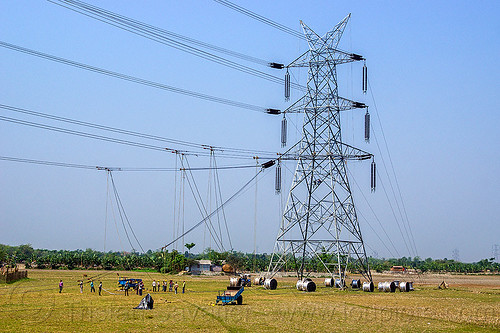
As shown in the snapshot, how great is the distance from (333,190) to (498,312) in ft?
90.8

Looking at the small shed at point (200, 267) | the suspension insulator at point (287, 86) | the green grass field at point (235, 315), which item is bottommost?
the green grass field at point (235, 315)

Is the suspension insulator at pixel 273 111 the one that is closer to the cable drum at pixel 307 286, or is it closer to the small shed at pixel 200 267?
the cable drum at pixel 307 286

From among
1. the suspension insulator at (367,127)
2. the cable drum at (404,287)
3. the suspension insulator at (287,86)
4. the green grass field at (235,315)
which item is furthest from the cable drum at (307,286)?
the suspension insulator at (287,86)

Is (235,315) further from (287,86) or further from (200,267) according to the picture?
(200,267)

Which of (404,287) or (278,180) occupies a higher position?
(278,180)

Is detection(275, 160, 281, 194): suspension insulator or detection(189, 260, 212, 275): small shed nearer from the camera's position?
detection(275, 160, 281, 194): suspension insulator

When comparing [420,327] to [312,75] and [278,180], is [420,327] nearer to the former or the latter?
[278,180]

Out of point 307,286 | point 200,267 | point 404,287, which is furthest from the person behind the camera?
point 200,267

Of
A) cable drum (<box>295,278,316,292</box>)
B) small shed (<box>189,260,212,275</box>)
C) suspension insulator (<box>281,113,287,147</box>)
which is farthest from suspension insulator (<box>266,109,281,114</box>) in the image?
small shed (<box>189,260,212,275</box>)

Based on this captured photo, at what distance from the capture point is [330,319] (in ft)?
138

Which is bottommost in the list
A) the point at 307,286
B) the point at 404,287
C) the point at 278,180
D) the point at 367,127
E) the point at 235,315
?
the point at 235,315

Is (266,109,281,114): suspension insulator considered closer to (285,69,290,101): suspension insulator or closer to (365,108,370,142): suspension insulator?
(285,69,290,101): suspension insulator

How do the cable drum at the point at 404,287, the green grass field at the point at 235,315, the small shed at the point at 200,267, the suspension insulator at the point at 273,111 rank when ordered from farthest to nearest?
the small shed at the point at 200,267
the cable drum at the point at 404,287
the suspension insulator at the point at 273,111
the green grass field at the point at 235,315

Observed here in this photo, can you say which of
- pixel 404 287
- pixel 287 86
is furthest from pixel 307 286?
pixel 287 86
